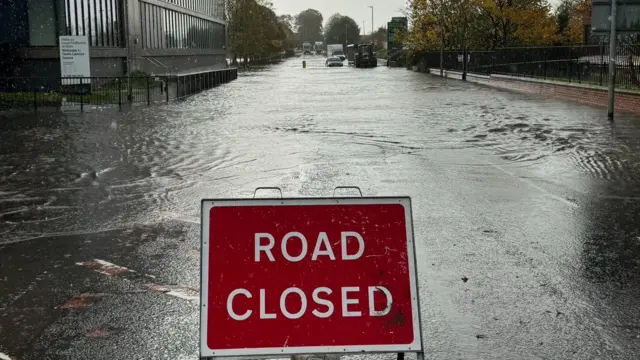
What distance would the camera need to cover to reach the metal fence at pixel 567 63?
86.5 ft

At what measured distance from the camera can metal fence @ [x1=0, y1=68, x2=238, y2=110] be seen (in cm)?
3014

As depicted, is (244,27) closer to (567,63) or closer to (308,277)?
(567,63)

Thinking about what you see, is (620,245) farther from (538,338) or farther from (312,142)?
(312,142)

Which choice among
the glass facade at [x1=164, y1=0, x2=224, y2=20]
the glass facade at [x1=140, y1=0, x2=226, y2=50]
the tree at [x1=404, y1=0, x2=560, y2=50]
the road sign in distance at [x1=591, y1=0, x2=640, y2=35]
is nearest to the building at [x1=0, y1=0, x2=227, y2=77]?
the glass facade at [x1=140, y1=0, x2=226, y2=50]

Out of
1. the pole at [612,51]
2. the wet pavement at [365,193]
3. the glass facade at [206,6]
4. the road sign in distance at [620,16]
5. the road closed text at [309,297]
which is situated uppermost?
the glass facade at [206,6]

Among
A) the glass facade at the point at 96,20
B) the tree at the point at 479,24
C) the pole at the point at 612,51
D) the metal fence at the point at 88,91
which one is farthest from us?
the tree at the point at 479,24

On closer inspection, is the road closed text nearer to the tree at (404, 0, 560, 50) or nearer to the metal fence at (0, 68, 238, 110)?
the metal fence at (0, 68, 238, 110)

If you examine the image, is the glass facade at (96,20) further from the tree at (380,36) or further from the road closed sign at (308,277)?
the tree at (380,36)

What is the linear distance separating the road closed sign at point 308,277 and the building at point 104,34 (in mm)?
34850


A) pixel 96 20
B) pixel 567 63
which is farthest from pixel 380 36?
pixel 567 63

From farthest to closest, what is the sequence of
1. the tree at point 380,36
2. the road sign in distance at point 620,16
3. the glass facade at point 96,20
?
the tree at point 380,36 < the glass facade at point 96,20 < the road sign in distance at point 620,16

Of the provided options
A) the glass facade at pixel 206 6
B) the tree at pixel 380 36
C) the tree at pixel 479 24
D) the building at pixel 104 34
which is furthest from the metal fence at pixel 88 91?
the tree at pixel 380 36

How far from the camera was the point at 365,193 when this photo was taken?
10875 mm

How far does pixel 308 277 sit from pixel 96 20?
4085 cm
